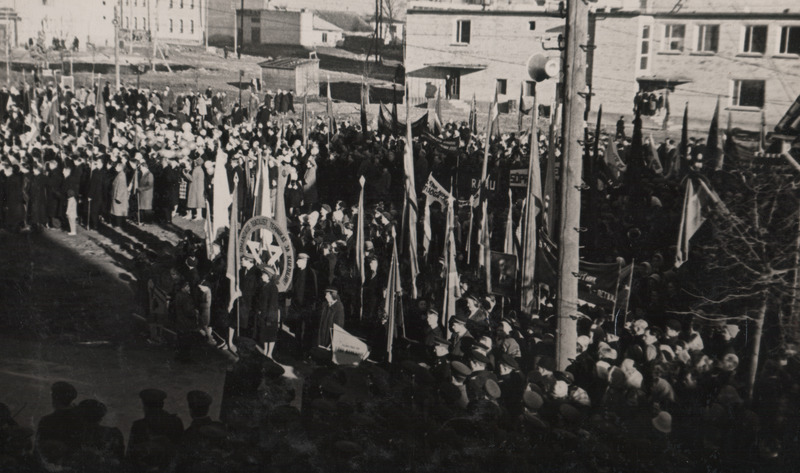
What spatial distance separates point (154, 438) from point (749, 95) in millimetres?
34859

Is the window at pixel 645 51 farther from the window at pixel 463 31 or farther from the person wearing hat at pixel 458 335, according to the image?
the person wearing hat at pixel 458 335

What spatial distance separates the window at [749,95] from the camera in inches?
1438

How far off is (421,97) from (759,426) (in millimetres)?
38520

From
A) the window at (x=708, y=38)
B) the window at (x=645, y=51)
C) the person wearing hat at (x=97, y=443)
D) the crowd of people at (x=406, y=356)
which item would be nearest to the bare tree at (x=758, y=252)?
the crowd of people at (x=406, y=356)

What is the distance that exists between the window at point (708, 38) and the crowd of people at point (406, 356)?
2065 centimetres

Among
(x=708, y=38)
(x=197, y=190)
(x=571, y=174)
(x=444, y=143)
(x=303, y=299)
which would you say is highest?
(x=708, y=38)

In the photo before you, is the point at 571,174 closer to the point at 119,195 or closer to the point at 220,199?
the point at 220,199

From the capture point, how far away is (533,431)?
7328 mm

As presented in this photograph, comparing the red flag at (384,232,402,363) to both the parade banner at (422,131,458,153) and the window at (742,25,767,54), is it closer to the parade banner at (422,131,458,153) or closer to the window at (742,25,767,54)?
the parade banner at (422,131,458,153)

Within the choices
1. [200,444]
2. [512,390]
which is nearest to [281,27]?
[512,390]

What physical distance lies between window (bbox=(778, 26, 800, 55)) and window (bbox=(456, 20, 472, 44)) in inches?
579

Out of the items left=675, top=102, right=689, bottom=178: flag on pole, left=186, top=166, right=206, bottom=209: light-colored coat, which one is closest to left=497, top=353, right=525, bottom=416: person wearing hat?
left=675, top=102, right=689, bottom=178: flag on pole

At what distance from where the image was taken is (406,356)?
31.9ft

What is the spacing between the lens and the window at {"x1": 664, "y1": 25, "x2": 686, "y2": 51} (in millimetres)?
39438
